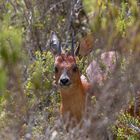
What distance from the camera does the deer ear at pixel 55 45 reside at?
26.3 feet

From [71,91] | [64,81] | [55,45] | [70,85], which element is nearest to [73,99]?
[71,91]

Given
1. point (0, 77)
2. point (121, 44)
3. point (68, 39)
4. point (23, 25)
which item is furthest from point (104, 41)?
point (68, 39)

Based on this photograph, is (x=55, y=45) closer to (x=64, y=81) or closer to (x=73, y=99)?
(x=64, y=81)

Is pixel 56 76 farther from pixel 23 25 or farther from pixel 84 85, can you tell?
pixel 23 25

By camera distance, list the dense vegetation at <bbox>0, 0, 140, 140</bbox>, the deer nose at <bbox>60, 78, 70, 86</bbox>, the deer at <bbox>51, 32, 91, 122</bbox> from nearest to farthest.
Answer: the dense vegetation at <bbox>0, 0, 140, 140</bbox>
the deer nose at <bbox>60, 78, 70, 86</bbox>
the deer at <bbox>51, 32, 91, 122</bbox>

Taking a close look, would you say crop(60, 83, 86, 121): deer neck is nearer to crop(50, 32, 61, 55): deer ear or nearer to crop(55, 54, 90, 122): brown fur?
crop(55, 54, 90, 122): brown fur

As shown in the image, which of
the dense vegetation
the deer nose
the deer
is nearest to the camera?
the dense vegetation

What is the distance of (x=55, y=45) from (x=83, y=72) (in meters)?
0.55

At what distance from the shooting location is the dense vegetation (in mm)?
5008

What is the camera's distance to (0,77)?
4.38 metres

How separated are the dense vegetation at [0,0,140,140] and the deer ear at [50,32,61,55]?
162 millimetres

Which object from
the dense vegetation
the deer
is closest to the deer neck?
the deer

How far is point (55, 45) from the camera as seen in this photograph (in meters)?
8.07

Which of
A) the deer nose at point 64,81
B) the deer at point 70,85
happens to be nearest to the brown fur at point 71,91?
the deer at point 70,85
